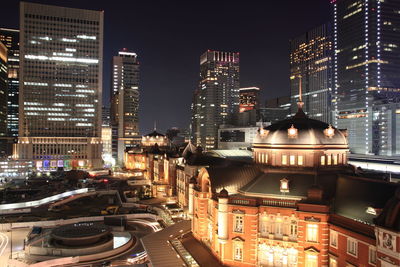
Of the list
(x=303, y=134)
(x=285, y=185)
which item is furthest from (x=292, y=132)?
(x=285, y=185)

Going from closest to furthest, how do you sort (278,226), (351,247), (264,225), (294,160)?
(351,247) < (278,226) < (264,225) < (294,160)

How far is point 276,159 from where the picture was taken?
42188 millimetres

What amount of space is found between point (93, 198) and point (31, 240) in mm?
36953

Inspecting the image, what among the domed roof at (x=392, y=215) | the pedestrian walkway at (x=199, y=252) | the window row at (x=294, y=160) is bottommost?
the pedestrian walkway at (x=199, y=252)

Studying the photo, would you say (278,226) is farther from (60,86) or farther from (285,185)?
(60,86)

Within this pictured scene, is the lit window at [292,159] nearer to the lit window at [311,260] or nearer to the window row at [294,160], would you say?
the window row at [294,160]

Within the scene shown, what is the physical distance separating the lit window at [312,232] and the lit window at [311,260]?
157 centimetres

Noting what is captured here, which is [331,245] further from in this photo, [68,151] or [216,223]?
[68,151]

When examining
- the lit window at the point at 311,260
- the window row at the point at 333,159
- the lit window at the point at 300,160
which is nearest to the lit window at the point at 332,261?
the lit window at the point at 311,260

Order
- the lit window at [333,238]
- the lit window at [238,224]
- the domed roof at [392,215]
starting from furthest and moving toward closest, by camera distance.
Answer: the lit window at [238,224], the lit window at [333,238], the domed roof at [392,215]

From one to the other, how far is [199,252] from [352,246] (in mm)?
18145

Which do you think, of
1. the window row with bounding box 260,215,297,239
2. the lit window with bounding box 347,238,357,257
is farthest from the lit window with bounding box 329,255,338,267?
the window row with bounding box 260,215,297,239

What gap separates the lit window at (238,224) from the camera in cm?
3603

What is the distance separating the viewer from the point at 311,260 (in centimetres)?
3284
